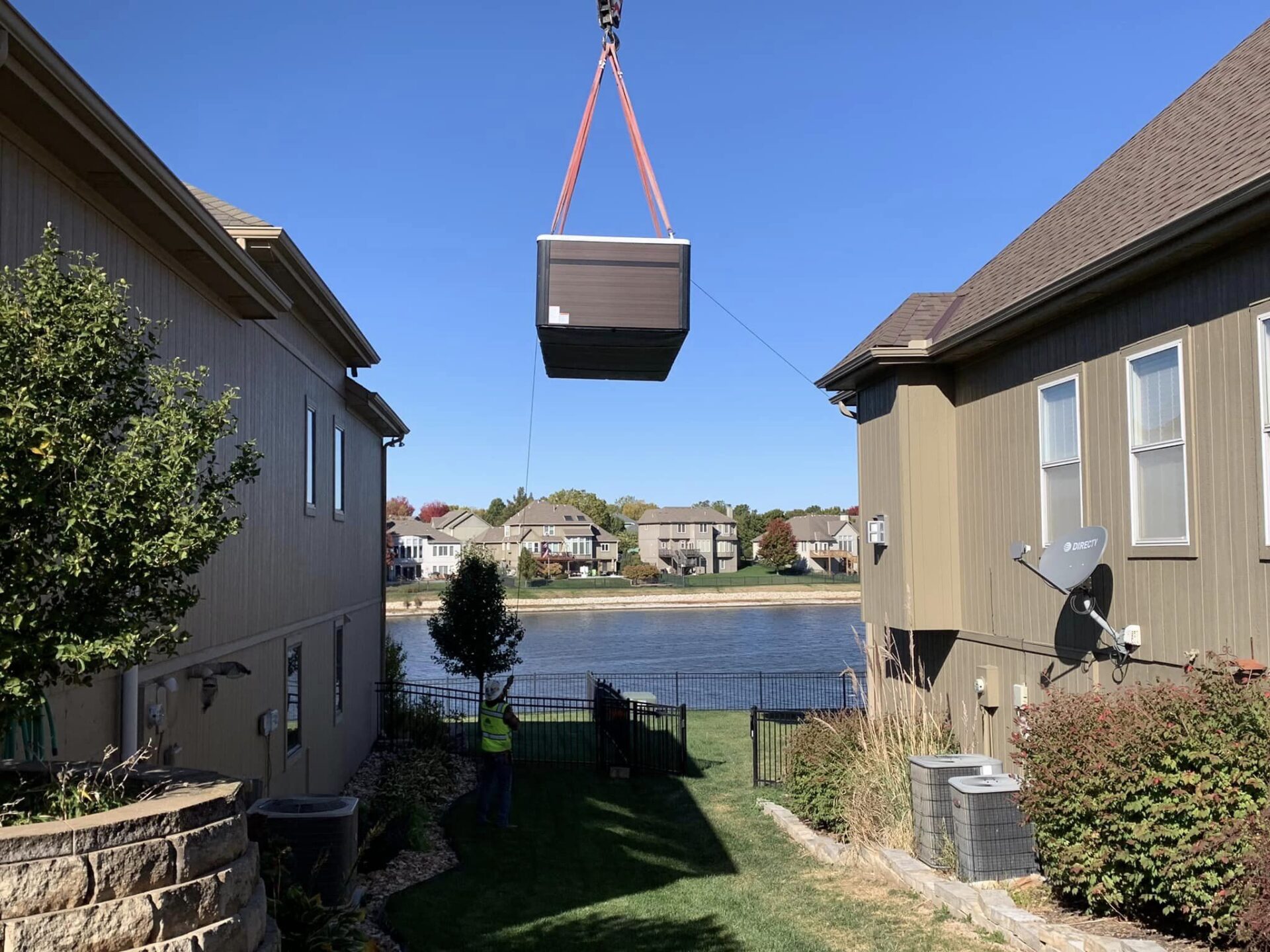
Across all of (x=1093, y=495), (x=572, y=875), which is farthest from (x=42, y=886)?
(x=1093, y=495)

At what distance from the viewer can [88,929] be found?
12.6ft

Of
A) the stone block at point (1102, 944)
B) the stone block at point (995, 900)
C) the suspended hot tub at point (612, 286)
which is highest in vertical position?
the suspended hot tub at point (612, 286)

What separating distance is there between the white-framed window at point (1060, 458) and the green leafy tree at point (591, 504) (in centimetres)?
10338

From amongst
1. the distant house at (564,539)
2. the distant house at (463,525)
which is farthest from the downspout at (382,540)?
the distant house at (463,525)

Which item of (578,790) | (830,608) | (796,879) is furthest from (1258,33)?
(830,608)

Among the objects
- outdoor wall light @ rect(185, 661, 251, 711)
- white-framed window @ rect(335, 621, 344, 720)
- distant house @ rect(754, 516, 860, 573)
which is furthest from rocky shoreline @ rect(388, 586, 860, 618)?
outdoor wall light @ rect(185, 661, 251, 711)

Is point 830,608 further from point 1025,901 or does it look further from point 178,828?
point 178,828

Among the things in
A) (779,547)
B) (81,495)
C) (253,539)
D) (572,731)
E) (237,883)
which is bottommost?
(572,731)

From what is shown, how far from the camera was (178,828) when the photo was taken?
168 inches

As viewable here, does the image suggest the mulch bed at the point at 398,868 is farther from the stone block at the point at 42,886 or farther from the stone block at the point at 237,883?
the stone block at the point at 42,886

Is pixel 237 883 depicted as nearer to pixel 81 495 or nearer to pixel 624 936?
pixel 81 495

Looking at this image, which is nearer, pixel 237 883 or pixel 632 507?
pixel 237 883

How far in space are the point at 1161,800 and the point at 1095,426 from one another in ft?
12.0

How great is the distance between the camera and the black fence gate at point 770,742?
1540cm
